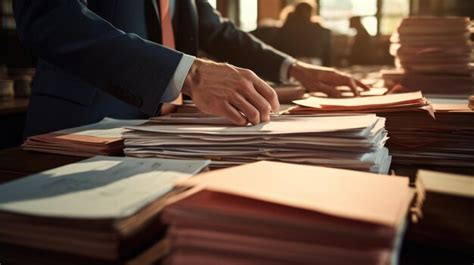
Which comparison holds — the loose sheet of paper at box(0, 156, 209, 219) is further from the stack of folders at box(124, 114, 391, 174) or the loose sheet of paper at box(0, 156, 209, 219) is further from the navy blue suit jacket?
the navy blue suit jacket

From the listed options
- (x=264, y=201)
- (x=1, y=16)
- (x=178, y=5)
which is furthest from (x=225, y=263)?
(x=1, y=16)

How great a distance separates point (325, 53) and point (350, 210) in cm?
484

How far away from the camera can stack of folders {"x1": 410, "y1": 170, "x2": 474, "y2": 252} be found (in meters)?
0.58

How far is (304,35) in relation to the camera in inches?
200

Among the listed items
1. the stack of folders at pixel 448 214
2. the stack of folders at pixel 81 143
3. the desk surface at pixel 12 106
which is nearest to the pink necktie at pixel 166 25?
the stack of folders at pixel 81 143

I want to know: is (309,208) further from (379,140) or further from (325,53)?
(325,53)

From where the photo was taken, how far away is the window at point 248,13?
897cm

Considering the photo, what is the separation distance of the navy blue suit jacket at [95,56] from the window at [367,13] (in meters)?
7.08

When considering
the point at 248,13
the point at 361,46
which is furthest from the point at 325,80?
the point at 248,13

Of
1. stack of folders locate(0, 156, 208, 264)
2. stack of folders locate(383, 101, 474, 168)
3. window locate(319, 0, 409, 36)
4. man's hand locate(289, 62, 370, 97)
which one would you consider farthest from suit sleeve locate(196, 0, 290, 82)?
window locate(319, 0, 409, 36)

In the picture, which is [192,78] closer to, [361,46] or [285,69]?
[285,69]

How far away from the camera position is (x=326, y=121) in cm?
90

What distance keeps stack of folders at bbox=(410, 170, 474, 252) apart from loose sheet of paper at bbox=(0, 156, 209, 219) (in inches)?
12.0

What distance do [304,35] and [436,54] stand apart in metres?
3.40
